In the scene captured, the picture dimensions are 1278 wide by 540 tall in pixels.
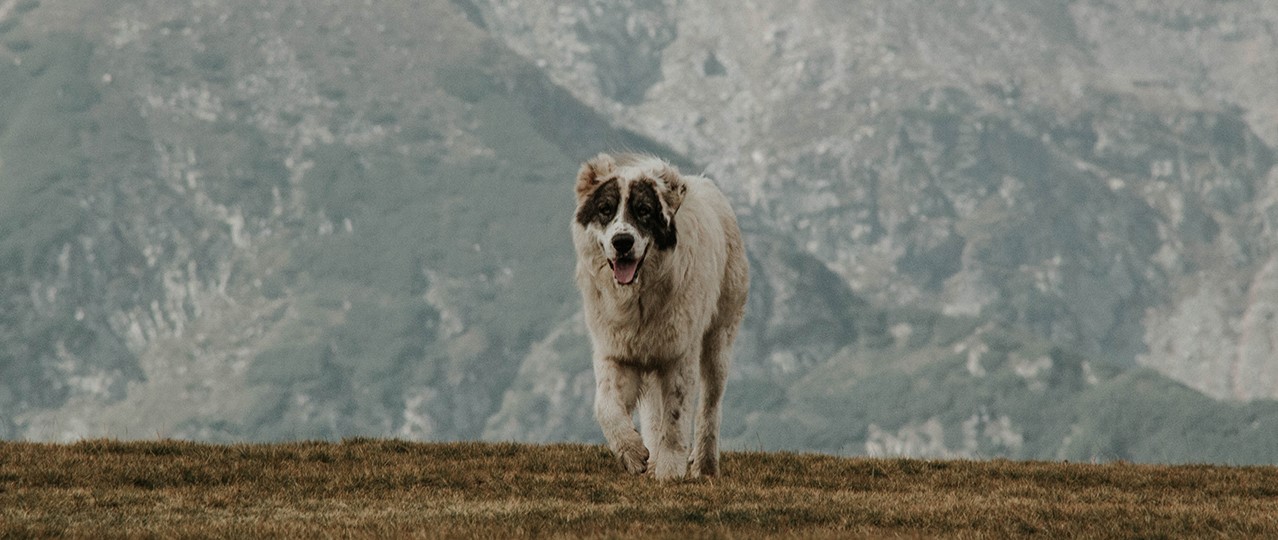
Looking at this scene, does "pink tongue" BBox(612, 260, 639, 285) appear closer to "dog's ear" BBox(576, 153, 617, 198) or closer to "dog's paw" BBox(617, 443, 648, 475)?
"dog's ear" BBox(576, 153, 617, 198)

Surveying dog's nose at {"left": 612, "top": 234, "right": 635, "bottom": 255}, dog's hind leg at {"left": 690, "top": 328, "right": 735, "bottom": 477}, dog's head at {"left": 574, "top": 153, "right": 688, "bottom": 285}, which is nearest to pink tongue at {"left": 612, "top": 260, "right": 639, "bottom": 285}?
dog's head at {"left": 574, "top": 153, "right": 688, "bottom": 285}

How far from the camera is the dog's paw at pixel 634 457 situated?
19.6m

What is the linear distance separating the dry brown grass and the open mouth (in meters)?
2.53

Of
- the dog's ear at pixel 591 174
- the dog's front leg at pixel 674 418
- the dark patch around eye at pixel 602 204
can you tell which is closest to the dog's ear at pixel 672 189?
the dog's ear at pixel 591 174

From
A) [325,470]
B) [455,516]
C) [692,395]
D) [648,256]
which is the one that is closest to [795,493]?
[692,395]

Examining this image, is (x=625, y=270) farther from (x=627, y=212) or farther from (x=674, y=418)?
(x=674, y=418)

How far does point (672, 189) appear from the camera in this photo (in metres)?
20.7

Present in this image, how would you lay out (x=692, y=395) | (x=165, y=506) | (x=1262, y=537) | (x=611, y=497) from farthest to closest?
(x=692, y=395)
(x=611, y=497)
(x=165, y=506)
(x=1262, y=537)

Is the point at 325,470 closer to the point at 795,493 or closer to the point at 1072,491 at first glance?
the point at 795,493

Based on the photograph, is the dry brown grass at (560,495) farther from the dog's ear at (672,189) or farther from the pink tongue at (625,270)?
the dog's ear at (672,189)

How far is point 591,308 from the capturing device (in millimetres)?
20859

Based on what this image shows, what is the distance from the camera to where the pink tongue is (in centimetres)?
1938

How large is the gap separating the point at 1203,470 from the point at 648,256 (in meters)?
11.0

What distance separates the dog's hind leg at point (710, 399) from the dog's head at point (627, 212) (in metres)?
2.90
